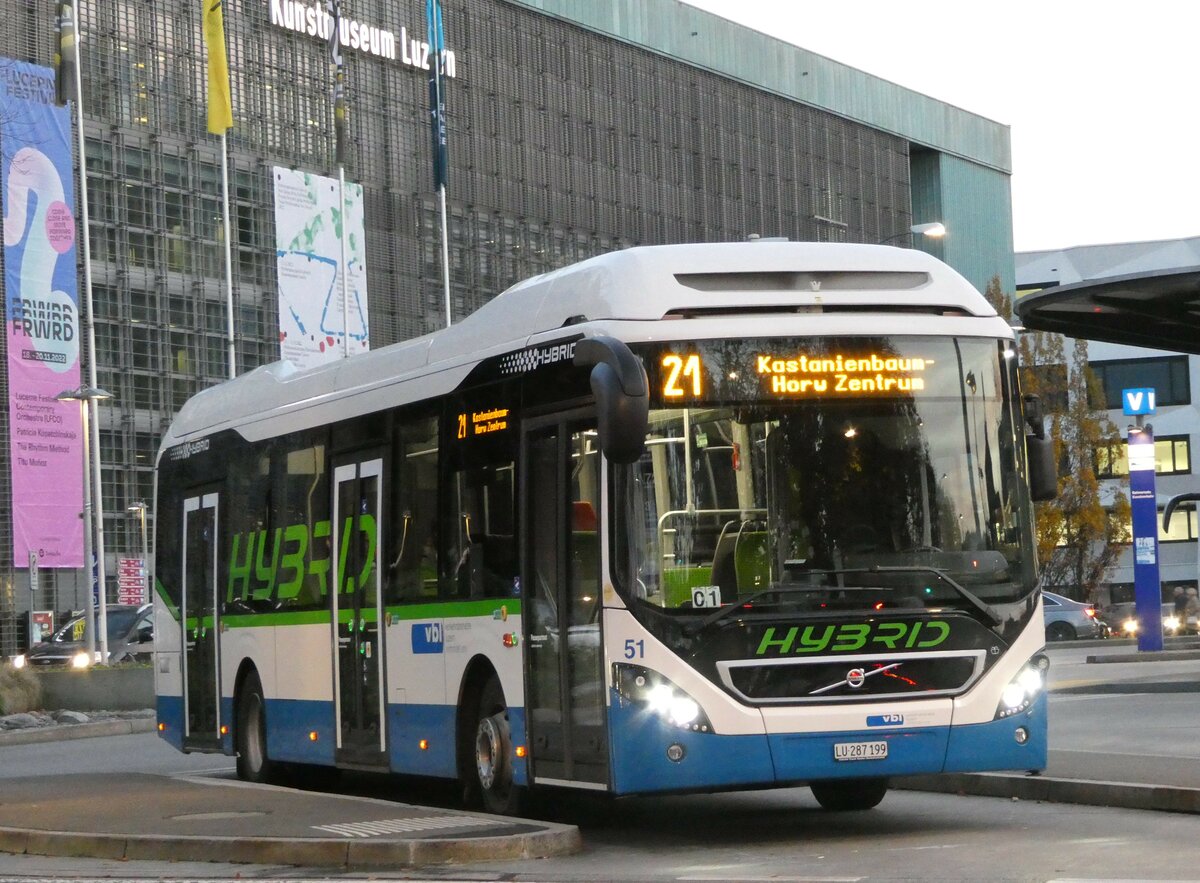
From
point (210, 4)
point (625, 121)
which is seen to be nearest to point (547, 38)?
point (625, 121)

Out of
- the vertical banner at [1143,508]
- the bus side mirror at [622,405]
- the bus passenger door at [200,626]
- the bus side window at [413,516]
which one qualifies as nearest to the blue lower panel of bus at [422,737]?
the bus side window at [413,516]

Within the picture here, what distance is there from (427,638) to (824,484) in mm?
3656

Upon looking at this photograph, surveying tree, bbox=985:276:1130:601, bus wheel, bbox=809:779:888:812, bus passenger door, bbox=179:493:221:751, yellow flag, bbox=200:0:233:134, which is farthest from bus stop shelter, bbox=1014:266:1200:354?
tree, bbox=985:276:1130:601

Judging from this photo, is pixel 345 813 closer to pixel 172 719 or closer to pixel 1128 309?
pixel 172 719

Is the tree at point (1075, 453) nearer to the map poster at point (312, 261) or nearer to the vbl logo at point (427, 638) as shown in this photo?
the map poster at point (312, 261)

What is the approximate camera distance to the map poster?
61.6 meters

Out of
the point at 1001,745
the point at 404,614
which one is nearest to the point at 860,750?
the point at 1001,745

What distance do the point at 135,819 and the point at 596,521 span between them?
12.8 feet

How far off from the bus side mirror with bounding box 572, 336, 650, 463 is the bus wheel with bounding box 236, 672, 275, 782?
7338mm

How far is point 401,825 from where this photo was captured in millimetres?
11945

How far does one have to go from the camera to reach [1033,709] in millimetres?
11742

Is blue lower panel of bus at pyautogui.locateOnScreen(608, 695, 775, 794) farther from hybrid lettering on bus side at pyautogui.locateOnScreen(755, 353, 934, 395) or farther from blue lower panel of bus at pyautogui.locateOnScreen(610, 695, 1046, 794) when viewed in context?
hybrid lettering on bus side at pyautogui.locateOnScreen(755, 353, 934, 395)

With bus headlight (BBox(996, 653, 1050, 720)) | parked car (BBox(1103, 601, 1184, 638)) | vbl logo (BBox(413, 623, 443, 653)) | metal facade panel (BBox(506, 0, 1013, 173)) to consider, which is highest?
metal facade panel (BBox(506, 0, 1013, 173))

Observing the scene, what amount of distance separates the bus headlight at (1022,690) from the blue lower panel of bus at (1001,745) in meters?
0.04
